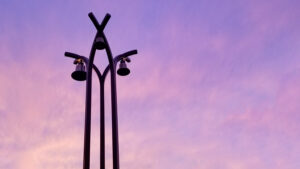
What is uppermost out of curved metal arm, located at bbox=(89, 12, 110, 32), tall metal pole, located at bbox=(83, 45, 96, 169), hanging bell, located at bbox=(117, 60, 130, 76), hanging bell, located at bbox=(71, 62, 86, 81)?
curved metal arm, located at bbox=(89, 12, 110, 32)

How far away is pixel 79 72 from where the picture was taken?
11.6 m

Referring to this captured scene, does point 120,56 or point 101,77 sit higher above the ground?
point 120,56

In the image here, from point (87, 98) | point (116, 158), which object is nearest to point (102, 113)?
point (87, 98)

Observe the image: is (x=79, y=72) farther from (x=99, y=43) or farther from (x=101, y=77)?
(x=99, y=43)

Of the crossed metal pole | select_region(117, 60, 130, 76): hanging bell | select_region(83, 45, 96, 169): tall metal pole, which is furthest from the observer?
select_region(117, 60, 130, 76): hanging bell

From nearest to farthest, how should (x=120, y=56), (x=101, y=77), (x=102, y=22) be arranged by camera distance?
(x=102, y=22) → (x=101, y=77) → (x=120, y=56)

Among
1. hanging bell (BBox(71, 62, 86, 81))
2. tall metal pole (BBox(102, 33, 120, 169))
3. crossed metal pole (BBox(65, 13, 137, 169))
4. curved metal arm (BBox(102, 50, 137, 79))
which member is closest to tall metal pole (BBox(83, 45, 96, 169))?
crossed metal pole (BBox(65, 13, 137, 169))

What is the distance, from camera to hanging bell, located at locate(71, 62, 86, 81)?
11562mm

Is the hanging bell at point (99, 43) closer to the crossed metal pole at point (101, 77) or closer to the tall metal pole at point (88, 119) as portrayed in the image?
the crossed metal pole at point (101, 77)

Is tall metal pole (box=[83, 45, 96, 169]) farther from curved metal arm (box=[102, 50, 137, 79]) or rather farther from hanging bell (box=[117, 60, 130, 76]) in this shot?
hanging bell (box=[117, 60, 130, 76])

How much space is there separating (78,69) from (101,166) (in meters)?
2.90

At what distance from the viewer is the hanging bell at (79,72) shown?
11.6m

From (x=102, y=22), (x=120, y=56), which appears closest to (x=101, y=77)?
(x=120, y=56)

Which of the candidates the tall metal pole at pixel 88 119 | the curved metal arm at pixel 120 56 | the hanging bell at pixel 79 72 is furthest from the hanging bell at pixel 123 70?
the tall metal pole at pixel 88 119
